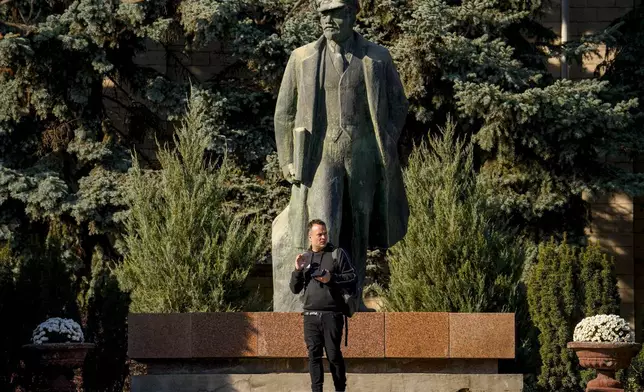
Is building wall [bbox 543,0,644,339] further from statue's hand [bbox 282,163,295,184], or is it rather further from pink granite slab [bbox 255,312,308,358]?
pink granite slab [bbox 255,312,308,358]

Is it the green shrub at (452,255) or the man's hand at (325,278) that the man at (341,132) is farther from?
the green shrub at (452,255)

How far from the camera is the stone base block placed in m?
13.7

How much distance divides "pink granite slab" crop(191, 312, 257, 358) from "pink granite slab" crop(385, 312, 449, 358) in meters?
1.08

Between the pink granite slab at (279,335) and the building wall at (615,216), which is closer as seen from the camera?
the pink granite slab at (279,335)

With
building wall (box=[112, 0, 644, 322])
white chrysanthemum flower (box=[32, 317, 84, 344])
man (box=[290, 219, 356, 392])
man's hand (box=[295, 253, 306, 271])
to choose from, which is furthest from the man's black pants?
building wall (box=[112, 0, 644, 322])

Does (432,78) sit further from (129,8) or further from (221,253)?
(221,253)

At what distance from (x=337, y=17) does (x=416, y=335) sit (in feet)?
8.51

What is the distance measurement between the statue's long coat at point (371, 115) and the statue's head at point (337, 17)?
15 centimetres

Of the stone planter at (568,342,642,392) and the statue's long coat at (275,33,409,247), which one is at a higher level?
the statue's long coat at (275,33,409,247)

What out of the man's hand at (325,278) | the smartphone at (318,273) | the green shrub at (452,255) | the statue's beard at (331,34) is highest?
the statue's beard at (331,34)

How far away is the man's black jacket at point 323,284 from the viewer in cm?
1181

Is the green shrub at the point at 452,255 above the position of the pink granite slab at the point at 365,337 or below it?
above

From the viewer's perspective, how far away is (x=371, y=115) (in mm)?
13875

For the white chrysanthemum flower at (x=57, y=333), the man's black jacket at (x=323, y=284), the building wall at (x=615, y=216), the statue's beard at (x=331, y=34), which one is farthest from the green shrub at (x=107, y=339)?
the building wall at (x=615, y=216)
